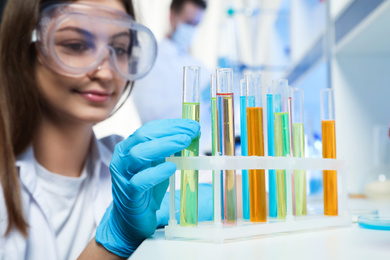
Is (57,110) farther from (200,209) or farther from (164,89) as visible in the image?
(164,89)

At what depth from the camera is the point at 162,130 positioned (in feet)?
2.60

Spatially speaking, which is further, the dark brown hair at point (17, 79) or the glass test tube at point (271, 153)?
the dark brown hair at point (17, 79)

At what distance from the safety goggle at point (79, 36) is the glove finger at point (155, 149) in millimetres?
656

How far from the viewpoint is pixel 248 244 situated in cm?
68

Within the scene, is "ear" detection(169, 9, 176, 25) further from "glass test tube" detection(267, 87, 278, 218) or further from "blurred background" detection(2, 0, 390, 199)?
"glass test tube" detection(267, 87, 278, 218)

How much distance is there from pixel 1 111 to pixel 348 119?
1402mm

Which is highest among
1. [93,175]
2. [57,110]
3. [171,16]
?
[171,16]

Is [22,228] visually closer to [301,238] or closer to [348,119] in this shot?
[301,238]

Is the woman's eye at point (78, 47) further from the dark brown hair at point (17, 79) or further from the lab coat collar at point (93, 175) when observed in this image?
the lab coat collar at point (93, 175)

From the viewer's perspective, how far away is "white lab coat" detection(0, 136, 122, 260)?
4.08 ft

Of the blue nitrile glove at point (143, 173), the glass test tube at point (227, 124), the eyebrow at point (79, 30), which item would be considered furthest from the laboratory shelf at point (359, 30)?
the eyebrow at point (79, 30)

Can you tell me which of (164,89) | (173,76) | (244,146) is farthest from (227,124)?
(173,76)

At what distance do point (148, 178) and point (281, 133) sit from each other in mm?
287

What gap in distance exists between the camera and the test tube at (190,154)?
0.73m
